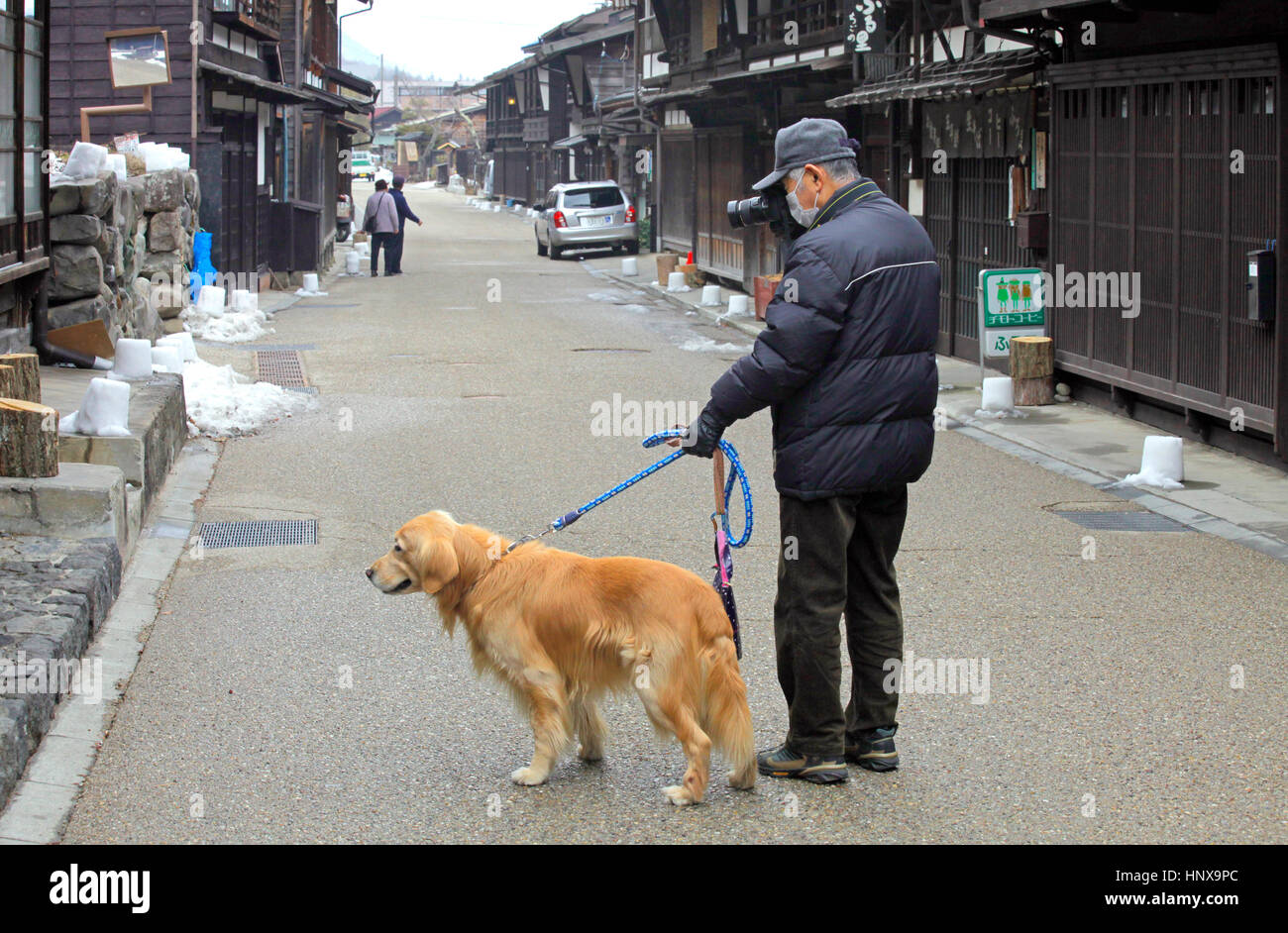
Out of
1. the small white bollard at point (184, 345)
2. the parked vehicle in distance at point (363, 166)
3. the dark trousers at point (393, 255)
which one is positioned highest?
the parked vehicle in distance at point (363, 166)

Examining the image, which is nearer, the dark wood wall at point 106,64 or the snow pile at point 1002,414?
the snow pile at point 1002,414

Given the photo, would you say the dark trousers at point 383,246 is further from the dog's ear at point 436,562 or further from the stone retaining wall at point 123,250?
the dog's ear at point 436,562

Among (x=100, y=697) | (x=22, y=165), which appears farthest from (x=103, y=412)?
(x=22, y=165)

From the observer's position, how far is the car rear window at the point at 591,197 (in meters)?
36.3

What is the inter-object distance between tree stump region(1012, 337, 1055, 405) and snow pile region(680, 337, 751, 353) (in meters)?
5.27

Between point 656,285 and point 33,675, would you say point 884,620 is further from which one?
point 656,285

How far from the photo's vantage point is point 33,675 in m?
5.09

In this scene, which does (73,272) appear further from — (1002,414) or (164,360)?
(1002,414)

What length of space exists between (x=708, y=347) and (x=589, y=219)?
18328 mm

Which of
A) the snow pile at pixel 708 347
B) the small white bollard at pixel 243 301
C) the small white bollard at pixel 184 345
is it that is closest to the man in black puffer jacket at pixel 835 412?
the small white bollard at pixel 184 345

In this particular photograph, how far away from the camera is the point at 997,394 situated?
12758 mm

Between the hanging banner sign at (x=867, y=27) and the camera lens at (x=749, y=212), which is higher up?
the hanging banner sign at (x=867, y=27)

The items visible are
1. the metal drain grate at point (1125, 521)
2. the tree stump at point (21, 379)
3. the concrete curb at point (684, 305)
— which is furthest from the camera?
the concrete curb at point (684, 305)

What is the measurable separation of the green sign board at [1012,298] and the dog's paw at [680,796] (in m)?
9.41
